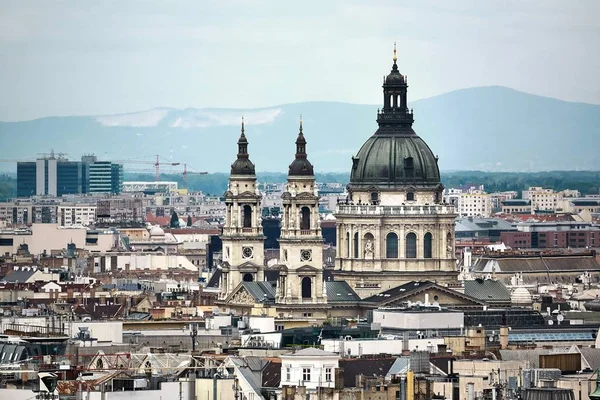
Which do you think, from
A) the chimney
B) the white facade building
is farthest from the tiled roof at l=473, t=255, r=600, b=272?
the white facade building

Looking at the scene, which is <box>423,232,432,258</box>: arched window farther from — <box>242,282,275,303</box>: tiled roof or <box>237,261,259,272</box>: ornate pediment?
<box>237,261,259,272</box>: ornate pediment

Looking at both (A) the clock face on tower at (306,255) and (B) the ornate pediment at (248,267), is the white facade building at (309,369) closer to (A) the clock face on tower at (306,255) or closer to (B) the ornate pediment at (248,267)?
(A) the clock face on tower at (306,255)

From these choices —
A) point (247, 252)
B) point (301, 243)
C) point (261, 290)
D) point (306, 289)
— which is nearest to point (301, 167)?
point (301, 243)

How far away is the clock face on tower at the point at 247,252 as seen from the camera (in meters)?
149

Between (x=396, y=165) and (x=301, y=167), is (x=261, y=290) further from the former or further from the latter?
(x=396, y=165)

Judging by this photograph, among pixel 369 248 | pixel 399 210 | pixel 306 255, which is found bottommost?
pixel 306 255

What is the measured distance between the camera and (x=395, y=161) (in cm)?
14575

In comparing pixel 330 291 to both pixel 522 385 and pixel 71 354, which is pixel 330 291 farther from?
pixel 522 385

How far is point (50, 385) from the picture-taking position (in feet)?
216

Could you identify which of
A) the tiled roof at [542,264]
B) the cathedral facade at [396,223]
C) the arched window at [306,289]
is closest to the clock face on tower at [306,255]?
the arched window at [306,289]

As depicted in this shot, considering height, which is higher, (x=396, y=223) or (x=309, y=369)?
(x=396, y=223)

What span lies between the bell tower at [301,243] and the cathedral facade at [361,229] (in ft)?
0.15

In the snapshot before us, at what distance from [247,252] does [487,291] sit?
12.1 metres

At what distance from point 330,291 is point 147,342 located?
4405 cm
